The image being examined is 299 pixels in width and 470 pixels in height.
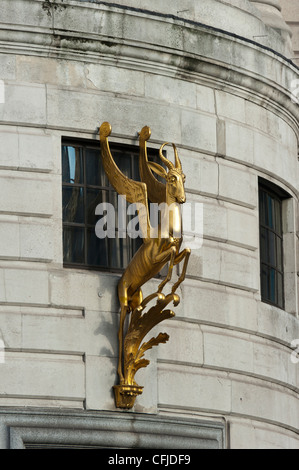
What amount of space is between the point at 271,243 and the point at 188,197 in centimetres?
248

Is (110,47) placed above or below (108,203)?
above

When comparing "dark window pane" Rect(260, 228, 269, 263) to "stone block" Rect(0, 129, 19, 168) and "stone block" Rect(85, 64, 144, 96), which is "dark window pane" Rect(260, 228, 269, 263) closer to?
"stone block" Rect(85, 64, 144, 96)

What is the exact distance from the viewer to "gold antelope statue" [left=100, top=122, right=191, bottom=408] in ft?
92.4

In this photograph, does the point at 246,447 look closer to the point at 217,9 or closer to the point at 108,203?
the point at 108,203

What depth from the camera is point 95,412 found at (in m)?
27.9

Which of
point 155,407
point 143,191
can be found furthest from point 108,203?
point 155,407

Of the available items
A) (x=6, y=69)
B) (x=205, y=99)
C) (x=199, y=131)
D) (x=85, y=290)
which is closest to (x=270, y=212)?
(x=199, y=131)

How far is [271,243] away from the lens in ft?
104

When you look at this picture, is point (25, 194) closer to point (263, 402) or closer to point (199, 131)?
point (199, 131)

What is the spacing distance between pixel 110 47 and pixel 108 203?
245 centimetres

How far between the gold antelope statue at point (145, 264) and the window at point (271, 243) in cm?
312

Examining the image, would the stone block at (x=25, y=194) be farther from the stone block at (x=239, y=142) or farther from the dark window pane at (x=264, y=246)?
the dark window pane at (x=264, y=246)
